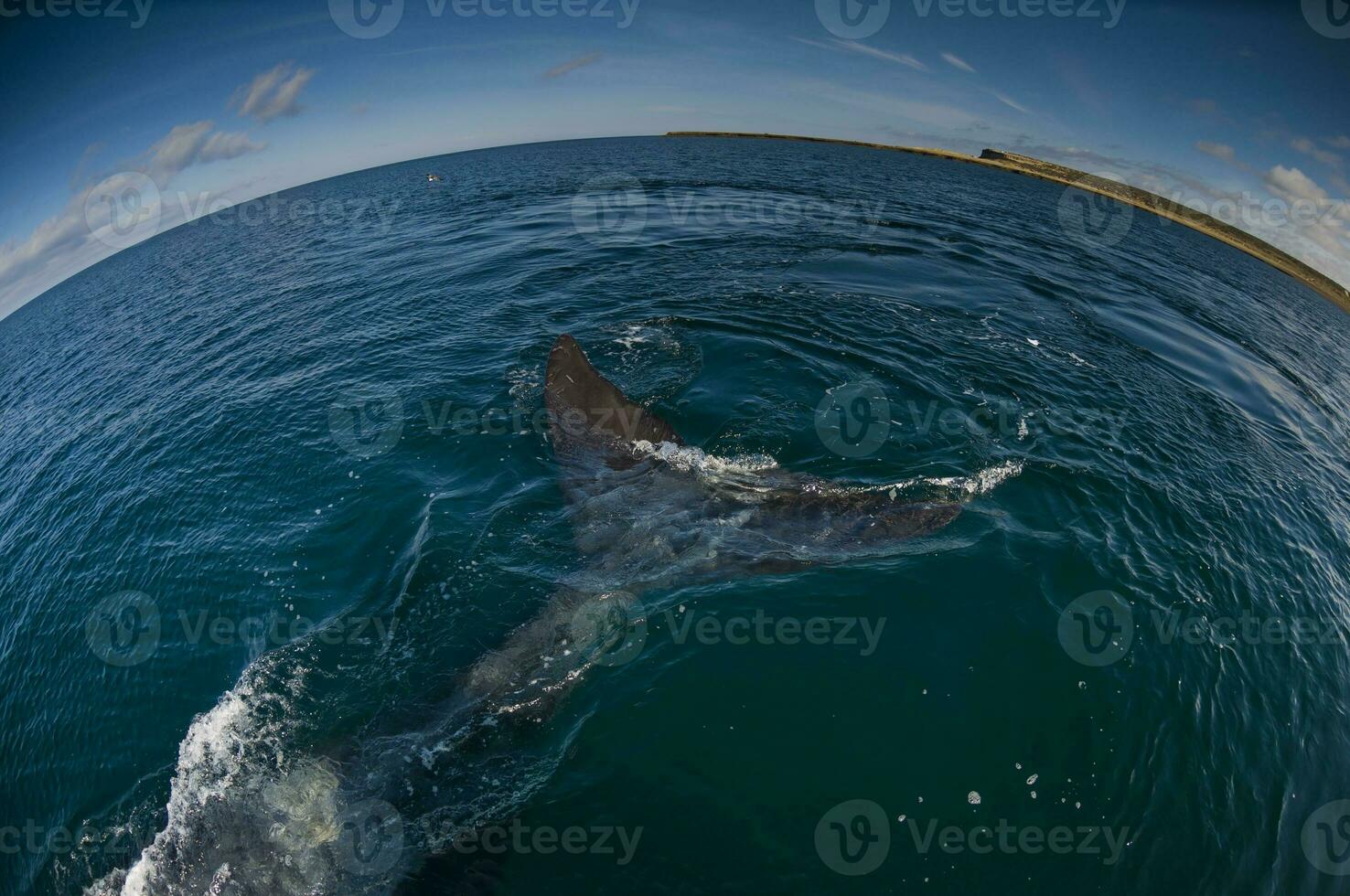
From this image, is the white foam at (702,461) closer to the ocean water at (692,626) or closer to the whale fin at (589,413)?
the ocean water at (692,626)

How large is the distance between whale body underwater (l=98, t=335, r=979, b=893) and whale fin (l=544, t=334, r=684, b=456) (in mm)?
37

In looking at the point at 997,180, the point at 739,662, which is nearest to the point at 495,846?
the point at 739,662

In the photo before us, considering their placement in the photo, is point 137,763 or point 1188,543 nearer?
point 137,763

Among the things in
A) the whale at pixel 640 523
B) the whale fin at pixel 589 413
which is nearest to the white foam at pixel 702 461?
the whale at pixel 640 523

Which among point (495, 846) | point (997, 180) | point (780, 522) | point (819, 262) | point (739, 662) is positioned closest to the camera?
point (495, 846)

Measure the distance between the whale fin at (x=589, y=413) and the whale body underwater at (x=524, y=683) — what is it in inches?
1.4

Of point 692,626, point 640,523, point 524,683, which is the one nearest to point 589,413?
point 640,523

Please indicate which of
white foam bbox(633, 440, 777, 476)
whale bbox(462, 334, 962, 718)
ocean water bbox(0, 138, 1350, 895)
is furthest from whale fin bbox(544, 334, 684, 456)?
ocean water bbox(0, 138, 1350, 895)

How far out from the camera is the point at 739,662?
894 cm

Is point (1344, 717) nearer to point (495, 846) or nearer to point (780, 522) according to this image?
point (780, 522)

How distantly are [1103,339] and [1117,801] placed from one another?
21.2 metres

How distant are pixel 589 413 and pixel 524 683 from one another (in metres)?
6.45

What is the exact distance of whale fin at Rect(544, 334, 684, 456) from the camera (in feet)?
41.8

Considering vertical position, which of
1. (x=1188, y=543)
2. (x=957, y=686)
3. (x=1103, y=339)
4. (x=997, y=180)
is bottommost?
(x=957, y=686)
